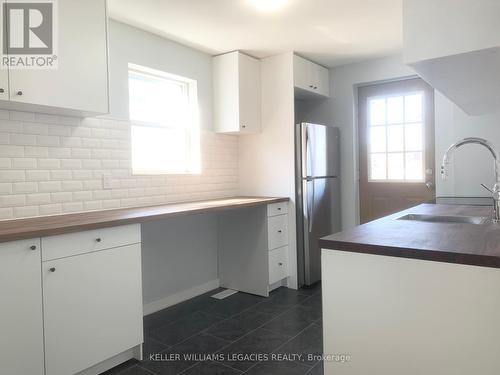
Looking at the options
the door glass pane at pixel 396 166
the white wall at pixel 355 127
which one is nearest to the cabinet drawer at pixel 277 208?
the white wall at pixel 355 127

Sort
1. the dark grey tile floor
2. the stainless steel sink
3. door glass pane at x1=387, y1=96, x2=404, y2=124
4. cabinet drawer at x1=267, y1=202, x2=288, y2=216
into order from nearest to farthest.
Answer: the stainless steel sink
the dark grey tile floor
cabinet drawer at x1=267, y1=202, x2=288, y2=216
door glass pane at x1=387, y1=96, x2=404, y2=124

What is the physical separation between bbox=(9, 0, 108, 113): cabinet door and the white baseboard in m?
1.61

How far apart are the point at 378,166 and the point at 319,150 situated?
31.7 inches

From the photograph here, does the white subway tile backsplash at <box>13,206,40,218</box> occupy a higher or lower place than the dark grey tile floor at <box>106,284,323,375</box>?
higher

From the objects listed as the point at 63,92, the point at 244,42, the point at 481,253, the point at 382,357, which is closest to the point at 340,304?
the point at 382,357

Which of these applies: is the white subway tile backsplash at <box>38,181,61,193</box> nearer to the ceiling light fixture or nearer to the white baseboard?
the white baseboard

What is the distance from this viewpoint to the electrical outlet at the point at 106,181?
271cm

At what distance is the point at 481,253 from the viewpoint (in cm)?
113

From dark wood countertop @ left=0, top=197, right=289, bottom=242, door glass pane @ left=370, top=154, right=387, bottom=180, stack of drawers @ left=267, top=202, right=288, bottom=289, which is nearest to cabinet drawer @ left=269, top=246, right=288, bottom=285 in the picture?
stack of drawers @ left=267, top=202, right=288, bottom=289

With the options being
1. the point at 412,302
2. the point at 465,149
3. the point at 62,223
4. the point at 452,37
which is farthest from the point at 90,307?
the point at 465,149

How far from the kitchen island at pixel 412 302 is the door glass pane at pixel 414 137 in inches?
99.0

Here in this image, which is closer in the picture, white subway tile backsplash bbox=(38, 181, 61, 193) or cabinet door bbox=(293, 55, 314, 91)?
white subway tile backsplash bbox=(38, 181, 61, 193)

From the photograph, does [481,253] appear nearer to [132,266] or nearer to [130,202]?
[132,266]

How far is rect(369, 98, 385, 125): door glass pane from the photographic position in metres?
4.03
